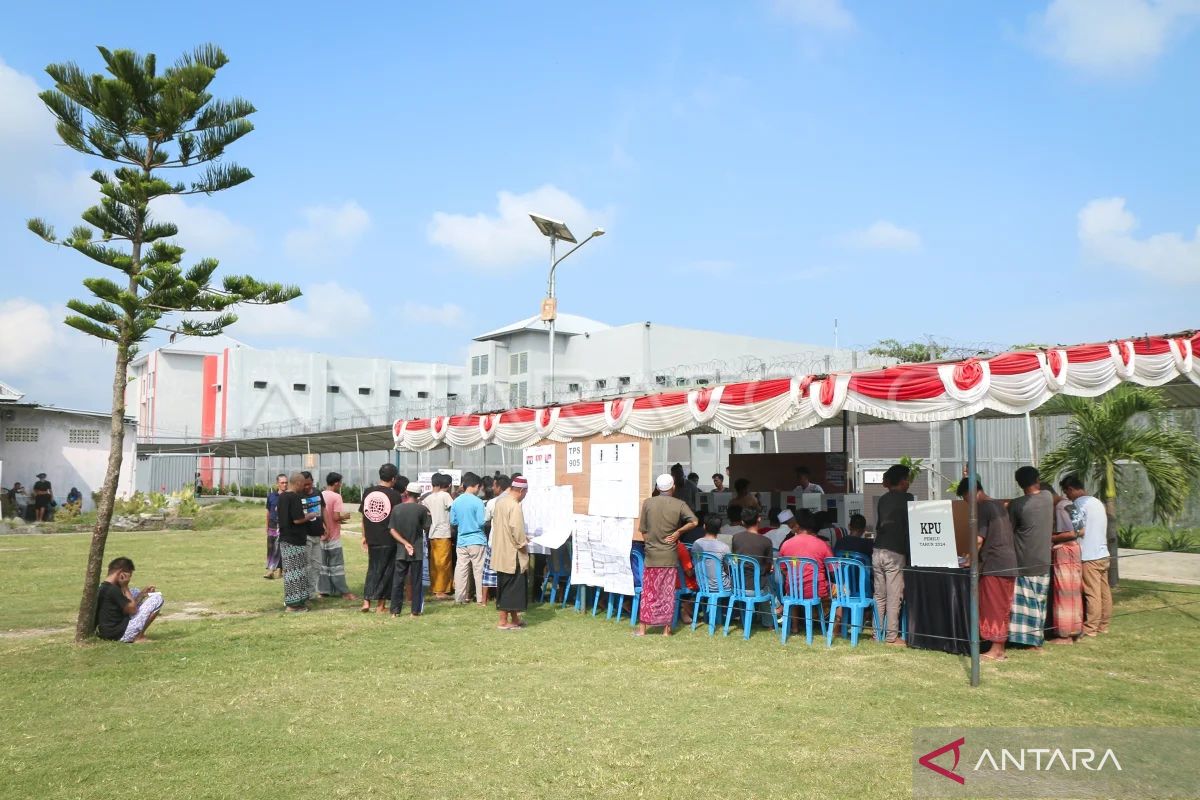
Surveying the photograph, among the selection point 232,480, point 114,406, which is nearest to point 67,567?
point 114,406

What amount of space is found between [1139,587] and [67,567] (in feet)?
53.4

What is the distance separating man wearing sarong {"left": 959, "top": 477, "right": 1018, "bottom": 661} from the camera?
292 inches

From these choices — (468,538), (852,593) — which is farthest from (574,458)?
(852,593)

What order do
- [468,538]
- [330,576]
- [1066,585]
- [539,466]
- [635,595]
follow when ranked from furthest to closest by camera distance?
[330,576], [539,466], [468,538], [635,595], [1066,585]

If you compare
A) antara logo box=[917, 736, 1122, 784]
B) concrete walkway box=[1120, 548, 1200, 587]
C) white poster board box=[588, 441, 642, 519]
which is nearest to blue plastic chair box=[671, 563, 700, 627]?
white poster board box=[588, 441, 642, 519]

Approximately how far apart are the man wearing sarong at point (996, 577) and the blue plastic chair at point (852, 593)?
932mm

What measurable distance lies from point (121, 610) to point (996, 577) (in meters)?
7.72

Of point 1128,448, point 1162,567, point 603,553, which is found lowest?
point 1162,567

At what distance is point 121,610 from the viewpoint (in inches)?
320

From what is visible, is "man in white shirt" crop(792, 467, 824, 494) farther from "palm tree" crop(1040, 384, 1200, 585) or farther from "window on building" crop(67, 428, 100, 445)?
"window on building" crop(67, 428, 100, 445)

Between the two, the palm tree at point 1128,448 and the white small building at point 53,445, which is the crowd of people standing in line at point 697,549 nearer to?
the palm tree at point 1128,448

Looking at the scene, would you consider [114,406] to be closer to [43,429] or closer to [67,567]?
[67,567]

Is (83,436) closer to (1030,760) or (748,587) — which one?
(748,587)

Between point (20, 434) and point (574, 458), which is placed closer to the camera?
point (574, 458)
